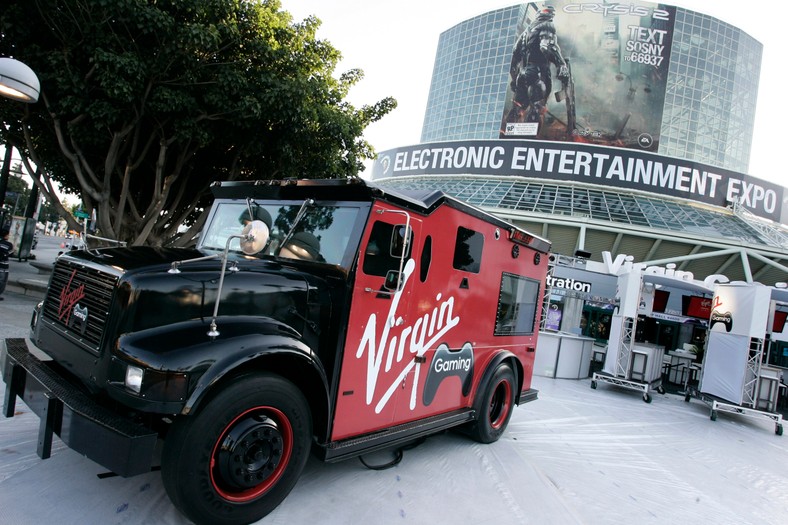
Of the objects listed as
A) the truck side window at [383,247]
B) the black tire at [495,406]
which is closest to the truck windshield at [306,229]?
the truck side window at [383,247]

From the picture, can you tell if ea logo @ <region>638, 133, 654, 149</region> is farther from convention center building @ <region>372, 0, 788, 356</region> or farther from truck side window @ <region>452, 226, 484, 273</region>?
truck side window @ <region>452, 226, 484, 273</region>

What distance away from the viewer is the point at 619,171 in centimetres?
3081

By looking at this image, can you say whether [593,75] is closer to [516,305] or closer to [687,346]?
[687,346]

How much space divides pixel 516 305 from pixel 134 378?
4.57 meters

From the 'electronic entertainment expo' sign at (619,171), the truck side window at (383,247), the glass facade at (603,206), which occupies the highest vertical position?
the 'electronic entertainment expo' sign at (619,171)

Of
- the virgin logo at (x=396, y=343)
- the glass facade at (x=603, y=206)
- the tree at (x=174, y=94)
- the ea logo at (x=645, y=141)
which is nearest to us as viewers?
the virgin logo at (x=396, y=343)

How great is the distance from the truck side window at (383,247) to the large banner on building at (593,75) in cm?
4789

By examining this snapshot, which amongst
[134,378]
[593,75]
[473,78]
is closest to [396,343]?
[134,378]

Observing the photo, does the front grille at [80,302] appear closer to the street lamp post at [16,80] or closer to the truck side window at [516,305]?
the street lamp post at [16,80]

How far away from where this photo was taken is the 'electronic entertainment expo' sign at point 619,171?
100ft

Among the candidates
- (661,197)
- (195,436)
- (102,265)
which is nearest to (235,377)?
(195,436)

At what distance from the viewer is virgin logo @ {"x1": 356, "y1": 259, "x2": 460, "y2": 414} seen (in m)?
3.66

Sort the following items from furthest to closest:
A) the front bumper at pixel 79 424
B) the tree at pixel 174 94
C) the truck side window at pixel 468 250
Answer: the tree at pixel 174 94 < the truck side window at pixel 468 250 < the front bumper at pixel 79 424

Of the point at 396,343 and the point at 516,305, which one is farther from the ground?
the point at 516,305
